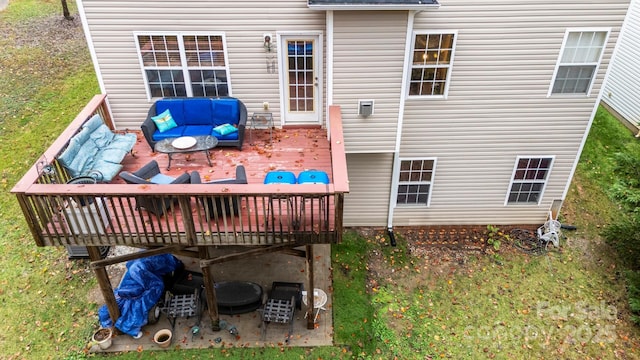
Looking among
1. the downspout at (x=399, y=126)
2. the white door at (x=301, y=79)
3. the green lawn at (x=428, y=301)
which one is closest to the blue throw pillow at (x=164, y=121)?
the white door at (x=301, y=79)

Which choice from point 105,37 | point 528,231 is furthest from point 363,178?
point 105,37

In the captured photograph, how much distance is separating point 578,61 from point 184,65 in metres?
8.27

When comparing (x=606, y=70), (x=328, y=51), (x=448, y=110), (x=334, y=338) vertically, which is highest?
(x=328, y=51)

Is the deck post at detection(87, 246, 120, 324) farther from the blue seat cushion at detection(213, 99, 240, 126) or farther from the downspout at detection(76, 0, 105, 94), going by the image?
the downspout at detection(76, 0, 105, 94)

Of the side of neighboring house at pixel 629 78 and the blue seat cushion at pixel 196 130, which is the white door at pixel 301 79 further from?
the side of neighboring house at pixel 629 78

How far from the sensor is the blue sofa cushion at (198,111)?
31.6 ft

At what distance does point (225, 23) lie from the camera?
9.02m

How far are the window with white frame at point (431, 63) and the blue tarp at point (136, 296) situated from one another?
6624mm

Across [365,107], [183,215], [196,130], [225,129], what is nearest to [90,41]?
[196,130]

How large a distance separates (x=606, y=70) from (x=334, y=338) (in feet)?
25.8

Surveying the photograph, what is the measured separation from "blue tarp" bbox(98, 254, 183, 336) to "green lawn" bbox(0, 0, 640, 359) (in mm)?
463

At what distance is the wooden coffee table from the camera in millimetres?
8719

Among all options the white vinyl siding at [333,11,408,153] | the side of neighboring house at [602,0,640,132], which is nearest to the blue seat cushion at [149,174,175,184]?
the white vinyl siding at [333,11,408,153]

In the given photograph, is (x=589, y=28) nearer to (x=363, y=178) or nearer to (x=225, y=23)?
(x=363, y=178)
